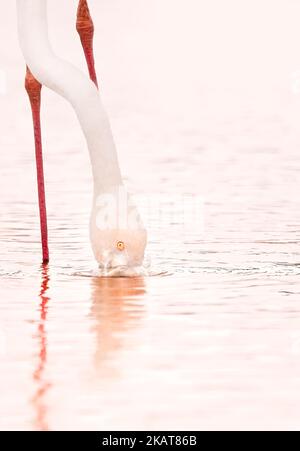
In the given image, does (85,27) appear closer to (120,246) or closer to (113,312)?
(120,246)

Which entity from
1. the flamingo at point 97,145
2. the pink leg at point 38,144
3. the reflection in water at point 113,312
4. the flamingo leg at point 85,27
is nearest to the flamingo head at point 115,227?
the flamingo at point 97,145

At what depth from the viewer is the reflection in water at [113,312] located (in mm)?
10258

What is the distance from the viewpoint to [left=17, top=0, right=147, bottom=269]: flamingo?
A: 1377cm

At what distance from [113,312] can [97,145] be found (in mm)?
2222

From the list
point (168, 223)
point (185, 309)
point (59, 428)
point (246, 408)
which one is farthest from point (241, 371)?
point (168, 223)

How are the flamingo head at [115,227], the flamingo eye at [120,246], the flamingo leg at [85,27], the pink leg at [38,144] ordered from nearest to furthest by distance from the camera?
the flamingo head at [115,227], the flamingo eye at [120,246], the flamingo leg at [85,27], the pink leg at [38,144]

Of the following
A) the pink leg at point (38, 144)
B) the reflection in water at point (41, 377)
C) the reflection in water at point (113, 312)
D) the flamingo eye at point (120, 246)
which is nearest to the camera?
the reflection in water at point (41, 377)

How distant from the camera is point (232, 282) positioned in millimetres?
13711

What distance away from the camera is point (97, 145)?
13883 mm

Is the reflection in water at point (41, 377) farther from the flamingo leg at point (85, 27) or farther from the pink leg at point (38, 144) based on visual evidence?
the flamingo leg at point (85, 27)

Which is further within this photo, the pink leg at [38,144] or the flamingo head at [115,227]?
the pink leg at [38,144]

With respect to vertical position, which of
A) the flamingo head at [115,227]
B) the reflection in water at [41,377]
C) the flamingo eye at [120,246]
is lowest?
the reflection in water at [41,377]

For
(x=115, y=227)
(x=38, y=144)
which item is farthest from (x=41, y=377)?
(x=38, y=144)

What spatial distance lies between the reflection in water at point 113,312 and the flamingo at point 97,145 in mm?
288
